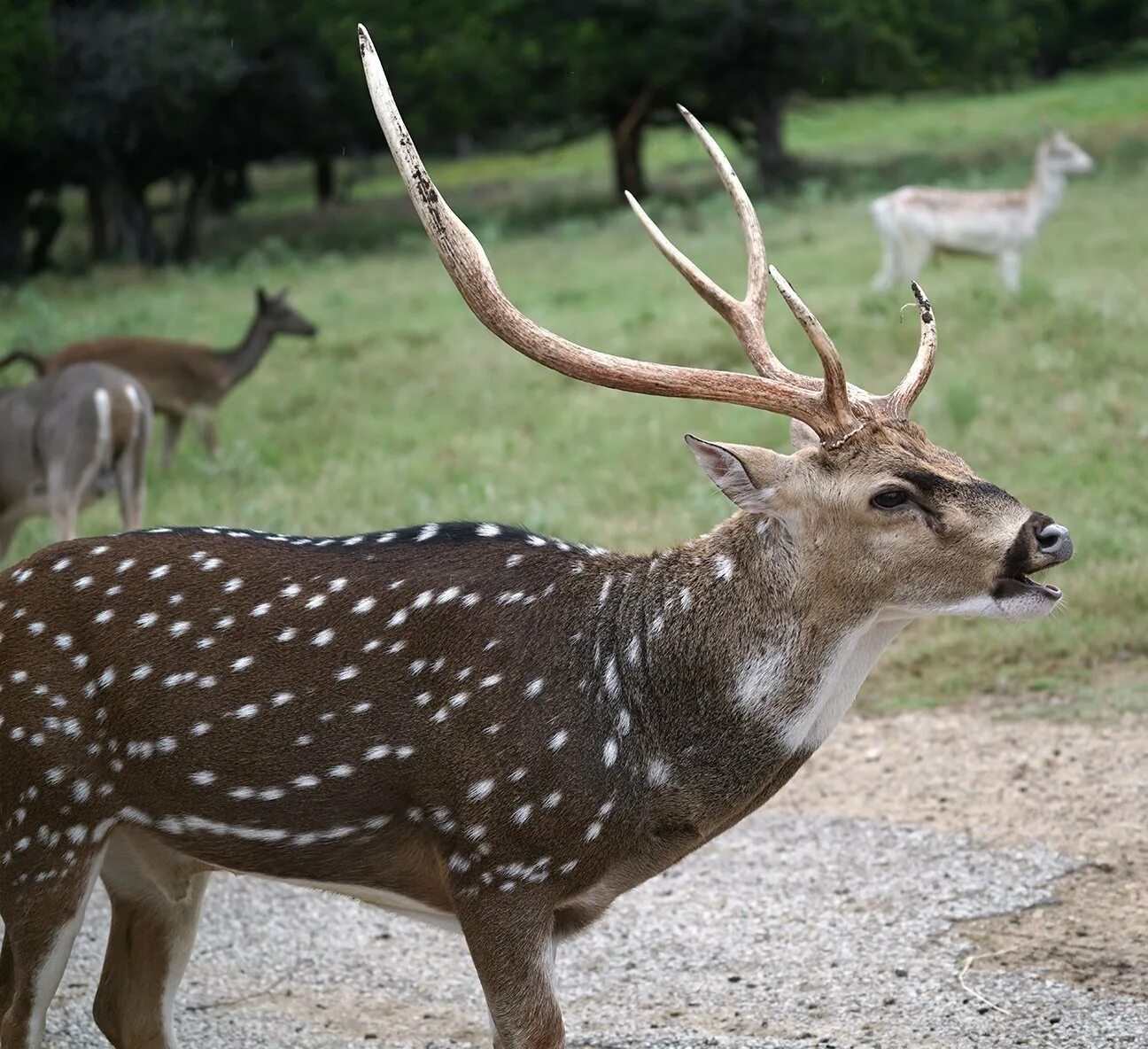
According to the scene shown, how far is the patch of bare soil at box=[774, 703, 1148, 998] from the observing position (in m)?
5.19

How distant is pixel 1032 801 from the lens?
6.35m

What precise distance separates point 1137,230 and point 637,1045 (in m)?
15.0

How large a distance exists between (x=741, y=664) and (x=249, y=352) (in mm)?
11253

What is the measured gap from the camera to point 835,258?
18.4 metres

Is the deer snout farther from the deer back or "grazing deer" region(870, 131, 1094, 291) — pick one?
"grazing deer" region(870, 131, 1094, 291)

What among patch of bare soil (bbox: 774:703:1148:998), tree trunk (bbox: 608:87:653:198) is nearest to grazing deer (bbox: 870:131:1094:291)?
patch of bare soil (bbox: 774:703:1148:998)

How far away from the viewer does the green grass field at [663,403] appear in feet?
27.0

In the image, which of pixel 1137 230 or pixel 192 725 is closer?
pixel 192 725

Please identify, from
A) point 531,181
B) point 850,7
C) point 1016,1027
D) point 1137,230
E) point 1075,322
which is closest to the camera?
point 1016,1027

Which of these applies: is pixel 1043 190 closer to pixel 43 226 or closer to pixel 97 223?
pixel 43 226

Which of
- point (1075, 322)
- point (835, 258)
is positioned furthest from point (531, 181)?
point (1075, 322)

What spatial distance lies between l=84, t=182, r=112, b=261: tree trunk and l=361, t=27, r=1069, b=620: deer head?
26.3m

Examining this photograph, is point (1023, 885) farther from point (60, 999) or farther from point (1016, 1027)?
point (60, 999)

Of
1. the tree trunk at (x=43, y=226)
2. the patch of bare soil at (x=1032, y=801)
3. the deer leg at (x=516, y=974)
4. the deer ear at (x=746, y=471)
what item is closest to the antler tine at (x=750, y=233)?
the deer ear at (x=746, y=471)
